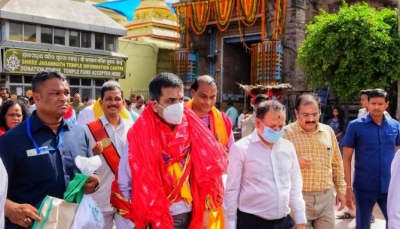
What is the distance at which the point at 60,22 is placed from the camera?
1811cm

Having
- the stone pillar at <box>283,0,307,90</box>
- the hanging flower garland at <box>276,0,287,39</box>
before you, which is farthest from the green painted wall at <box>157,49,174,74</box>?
the stone pillar at <box>283,0,307,90</box>

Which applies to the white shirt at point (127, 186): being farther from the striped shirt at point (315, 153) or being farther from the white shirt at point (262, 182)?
the striped shirt at point (315, 153)

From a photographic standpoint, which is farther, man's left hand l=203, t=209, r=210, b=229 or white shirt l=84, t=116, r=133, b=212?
white shirt l=84, t=116, r=133, b=212

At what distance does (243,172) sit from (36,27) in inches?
667

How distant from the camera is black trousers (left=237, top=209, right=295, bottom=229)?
304 cm

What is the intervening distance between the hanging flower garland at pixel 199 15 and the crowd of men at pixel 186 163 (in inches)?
684

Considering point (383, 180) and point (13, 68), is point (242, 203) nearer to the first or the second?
point (383, 180)

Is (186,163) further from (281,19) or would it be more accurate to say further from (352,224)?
(281,19)

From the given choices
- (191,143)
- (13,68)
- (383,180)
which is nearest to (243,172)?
(191,143)

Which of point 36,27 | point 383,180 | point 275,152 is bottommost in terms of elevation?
point 383,180

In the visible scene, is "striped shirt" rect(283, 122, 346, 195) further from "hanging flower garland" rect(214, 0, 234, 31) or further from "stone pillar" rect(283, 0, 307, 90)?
"hanging flower garland" rect(214, 0, 234, 31)

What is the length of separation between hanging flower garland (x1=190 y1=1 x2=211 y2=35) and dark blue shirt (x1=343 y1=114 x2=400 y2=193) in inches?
683

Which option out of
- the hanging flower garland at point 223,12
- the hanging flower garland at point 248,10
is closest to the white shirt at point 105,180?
the hanging flower garland at point 248,10

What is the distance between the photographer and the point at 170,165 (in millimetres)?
Result: 2760
